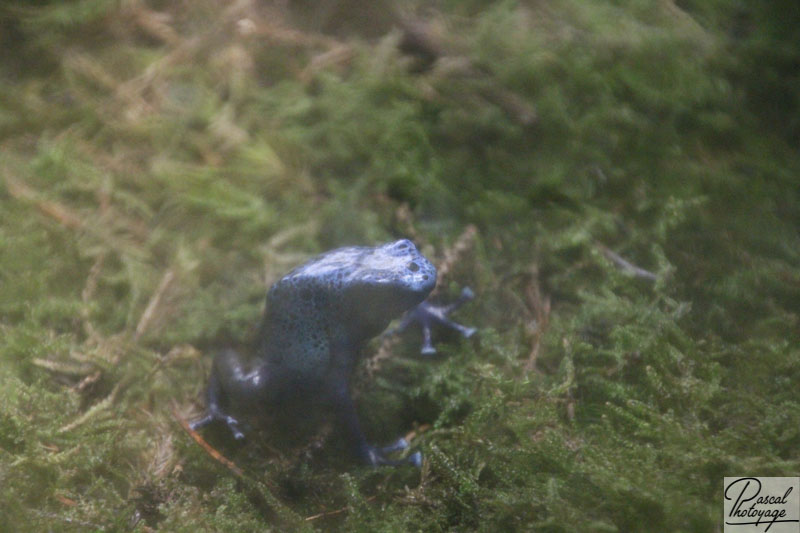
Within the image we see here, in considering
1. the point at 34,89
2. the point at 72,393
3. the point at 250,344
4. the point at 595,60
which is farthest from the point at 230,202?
the point at 595,60

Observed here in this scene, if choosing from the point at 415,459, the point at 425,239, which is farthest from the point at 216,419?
the point at 425,239

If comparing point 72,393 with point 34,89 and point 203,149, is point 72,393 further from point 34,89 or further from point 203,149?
point 34,89

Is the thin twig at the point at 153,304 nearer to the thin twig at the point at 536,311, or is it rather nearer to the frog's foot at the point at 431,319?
the frog's foot at the point at 431,319

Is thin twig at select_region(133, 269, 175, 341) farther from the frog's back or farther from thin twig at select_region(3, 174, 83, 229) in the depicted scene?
the frog's back

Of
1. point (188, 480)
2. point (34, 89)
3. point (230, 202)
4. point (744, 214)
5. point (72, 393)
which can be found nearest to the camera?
point (188, 480)

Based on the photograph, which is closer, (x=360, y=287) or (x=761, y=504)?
(x=761, y=504)

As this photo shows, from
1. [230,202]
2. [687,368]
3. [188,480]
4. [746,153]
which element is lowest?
[188,480]

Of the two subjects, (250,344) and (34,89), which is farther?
(34,89)

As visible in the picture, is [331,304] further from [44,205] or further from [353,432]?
[44,205]
